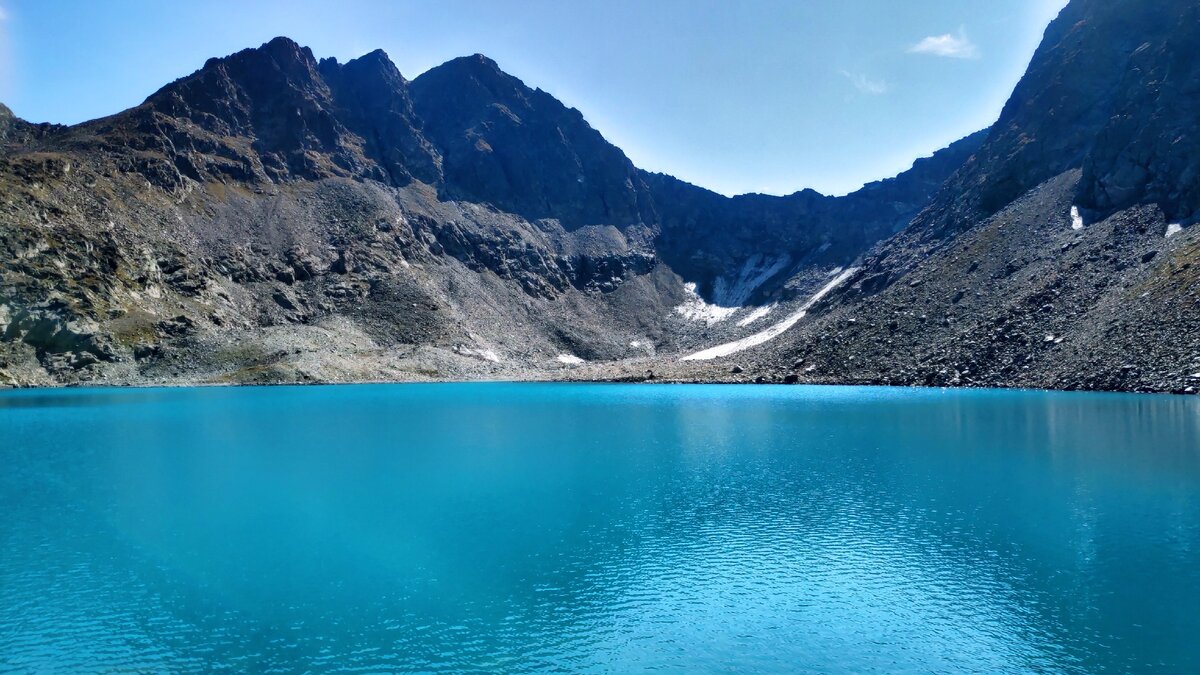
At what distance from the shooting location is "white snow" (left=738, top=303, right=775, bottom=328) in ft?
501

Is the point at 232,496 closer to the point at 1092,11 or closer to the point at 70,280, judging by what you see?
the point at 70,280

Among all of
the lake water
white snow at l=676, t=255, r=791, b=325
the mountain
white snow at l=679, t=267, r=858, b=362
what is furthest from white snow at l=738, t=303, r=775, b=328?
the lake water

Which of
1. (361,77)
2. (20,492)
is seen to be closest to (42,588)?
(20,492)

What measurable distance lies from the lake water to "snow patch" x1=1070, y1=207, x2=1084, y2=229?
59602 millimetres

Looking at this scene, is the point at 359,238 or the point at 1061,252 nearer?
the point at 1061,252

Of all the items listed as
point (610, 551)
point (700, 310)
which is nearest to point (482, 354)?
point (700, 310)

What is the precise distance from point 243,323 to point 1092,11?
512ft

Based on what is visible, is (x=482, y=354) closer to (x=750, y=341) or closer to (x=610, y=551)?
(x=750, y=341)

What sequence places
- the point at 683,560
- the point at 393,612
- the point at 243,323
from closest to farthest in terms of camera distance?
the point at 393,612 < the point at 683,560 < the point at 243,323

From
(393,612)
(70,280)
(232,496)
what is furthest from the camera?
(70,280)

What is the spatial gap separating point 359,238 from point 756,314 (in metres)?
88.2

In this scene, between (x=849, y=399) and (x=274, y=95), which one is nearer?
(x=849, y=399)

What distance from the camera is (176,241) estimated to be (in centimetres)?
12094

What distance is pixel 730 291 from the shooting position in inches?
6924
